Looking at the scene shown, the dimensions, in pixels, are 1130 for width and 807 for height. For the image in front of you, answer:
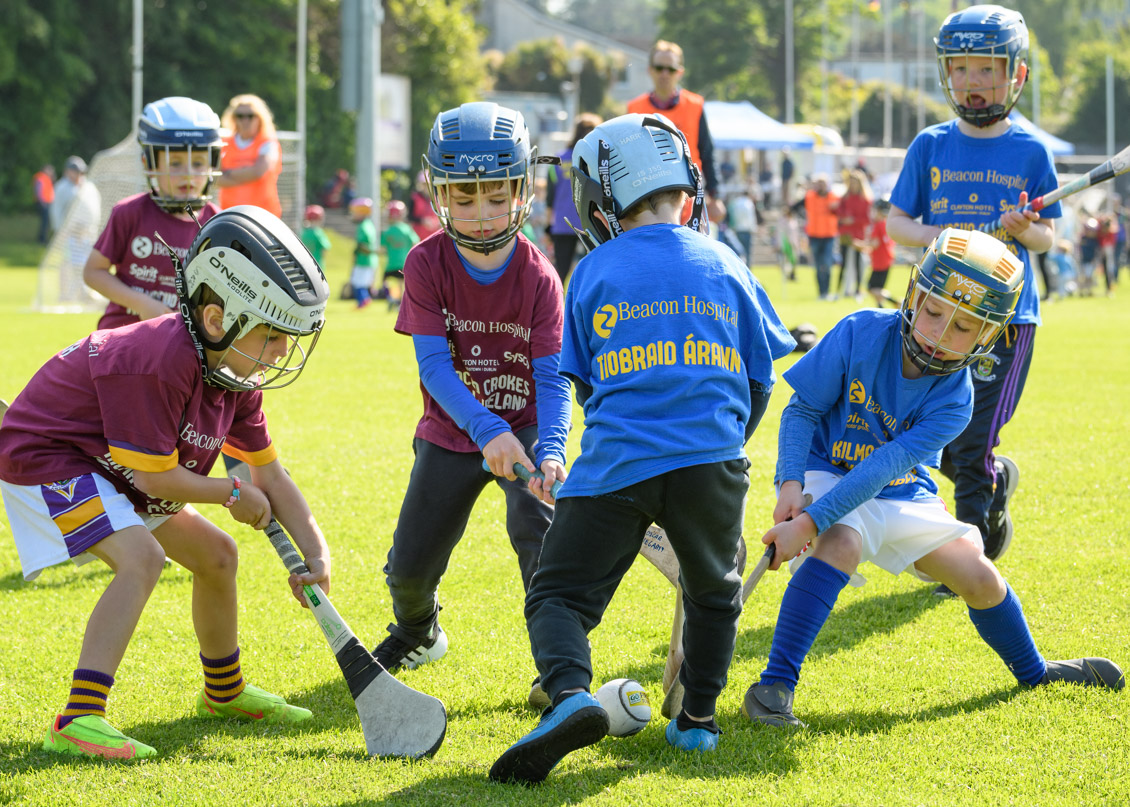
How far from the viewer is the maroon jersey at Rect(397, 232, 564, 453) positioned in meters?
3.87

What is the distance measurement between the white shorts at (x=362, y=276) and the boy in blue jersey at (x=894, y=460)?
15.6m

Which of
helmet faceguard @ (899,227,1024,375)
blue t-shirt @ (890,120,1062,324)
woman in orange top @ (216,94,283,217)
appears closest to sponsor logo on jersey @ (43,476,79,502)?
helmet faceguard @ (899,227,1024,375)

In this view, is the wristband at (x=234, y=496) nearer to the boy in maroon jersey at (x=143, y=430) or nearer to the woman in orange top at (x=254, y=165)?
the boy in maroon jersey at (x=143, y=430)

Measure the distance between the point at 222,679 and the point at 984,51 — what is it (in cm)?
362

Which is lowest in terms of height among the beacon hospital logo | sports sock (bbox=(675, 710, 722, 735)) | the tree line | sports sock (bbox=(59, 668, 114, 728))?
sports sock (bbox=(675, 710, 722, 735))

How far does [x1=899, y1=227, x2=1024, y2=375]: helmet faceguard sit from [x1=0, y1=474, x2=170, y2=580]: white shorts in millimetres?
2333

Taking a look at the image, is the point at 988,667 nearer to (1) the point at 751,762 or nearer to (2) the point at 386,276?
(1) the point at 751,762

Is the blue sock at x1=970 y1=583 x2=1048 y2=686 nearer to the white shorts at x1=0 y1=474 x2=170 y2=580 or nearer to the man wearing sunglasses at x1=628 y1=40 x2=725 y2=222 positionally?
the white shorts at x1=0 y1=474 x2=170 y2=580

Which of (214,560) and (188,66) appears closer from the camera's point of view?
Answer: (214,560)

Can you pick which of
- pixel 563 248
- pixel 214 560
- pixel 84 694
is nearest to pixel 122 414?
pixel 214 560

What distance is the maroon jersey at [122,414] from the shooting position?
3.25 m

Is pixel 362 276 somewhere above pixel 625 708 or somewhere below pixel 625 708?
above

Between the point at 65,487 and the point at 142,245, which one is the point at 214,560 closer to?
the point at 65,487

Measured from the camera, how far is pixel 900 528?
144 inches
